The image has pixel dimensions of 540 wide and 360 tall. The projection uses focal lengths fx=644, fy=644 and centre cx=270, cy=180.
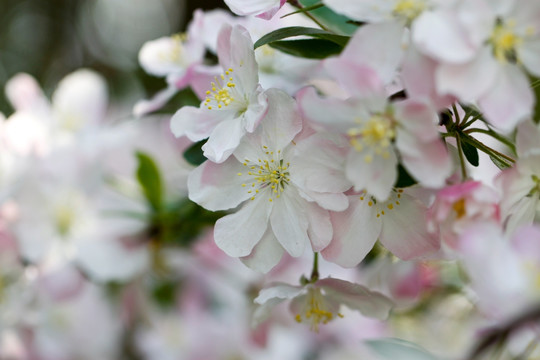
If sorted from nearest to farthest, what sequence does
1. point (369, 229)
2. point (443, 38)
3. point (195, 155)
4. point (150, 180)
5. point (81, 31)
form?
point (443, 38)
point (369, 229)
point (195, 155)
point (150, 180)
point (81, 31)

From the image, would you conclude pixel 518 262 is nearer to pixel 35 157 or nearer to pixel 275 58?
pixel 275 58

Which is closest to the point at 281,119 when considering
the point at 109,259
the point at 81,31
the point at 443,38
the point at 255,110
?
the point at 255,110

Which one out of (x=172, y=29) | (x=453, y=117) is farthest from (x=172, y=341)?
(x=172, y=29)

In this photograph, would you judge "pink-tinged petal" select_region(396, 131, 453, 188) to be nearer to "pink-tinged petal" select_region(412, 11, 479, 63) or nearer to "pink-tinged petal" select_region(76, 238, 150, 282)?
"pink-tinged petal" select_region(412, 11, 479, 63)

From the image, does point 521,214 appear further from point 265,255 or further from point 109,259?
point 109,259

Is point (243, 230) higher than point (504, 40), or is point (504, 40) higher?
point (504, 40)

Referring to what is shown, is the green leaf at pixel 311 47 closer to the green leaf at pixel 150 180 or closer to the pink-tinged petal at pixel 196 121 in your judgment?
the pink-tinged petal at pixel 196 121

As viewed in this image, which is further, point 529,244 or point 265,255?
point 265,255

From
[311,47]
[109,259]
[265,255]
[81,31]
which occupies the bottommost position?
[81,31]
